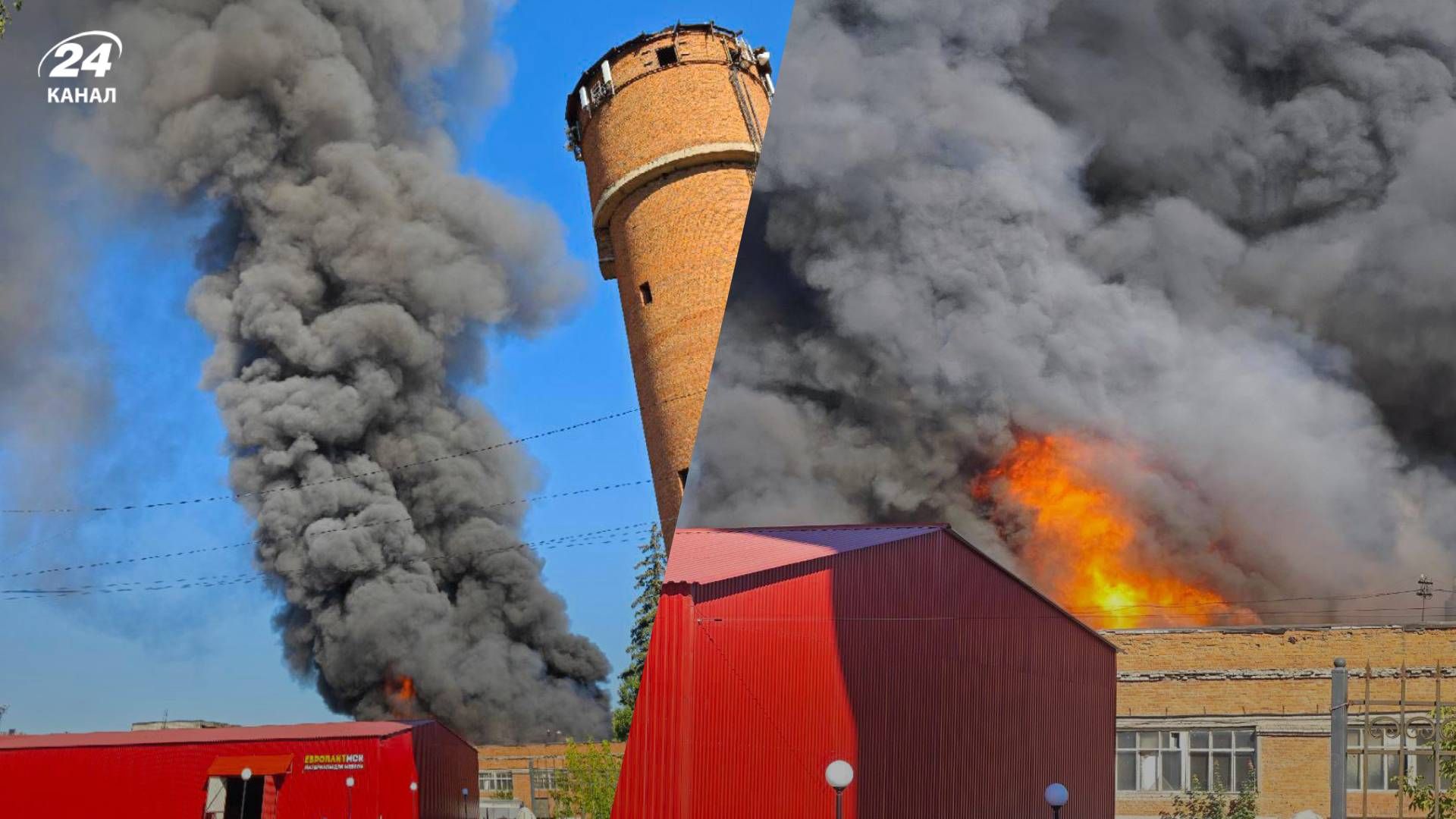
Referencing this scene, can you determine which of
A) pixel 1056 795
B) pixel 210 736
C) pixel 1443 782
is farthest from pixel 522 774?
pixel 1443 782

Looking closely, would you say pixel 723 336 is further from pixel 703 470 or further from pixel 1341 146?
pixel 1341 146

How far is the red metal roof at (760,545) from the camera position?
513 cm

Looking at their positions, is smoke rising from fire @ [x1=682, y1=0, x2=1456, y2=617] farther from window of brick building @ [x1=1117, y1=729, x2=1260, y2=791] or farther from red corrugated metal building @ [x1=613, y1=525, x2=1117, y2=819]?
window of brick building @ [x1=1117, y1=729, x2=1260, y2=791]

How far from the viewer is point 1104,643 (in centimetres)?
471

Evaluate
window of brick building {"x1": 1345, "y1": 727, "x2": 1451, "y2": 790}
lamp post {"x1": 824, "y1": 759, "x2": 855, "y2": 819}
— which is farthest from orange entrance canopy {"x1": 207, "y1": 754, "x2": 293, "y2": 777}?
window of brick building {"x1": 1345, "y1": 727, "x2": 1451, "y2": 790}

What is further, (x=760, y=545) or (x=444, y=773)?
(x=444, y=773)

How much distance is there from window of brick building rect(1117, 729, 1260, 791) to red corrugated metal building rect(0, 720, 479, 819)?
1920 centimetres

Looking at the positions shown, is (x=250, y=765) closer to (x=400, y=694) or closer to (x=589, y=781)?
(x=589, y=781)

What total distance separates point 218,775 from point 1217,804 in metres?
20.0

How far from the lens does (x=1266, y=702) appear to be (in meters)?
4.54

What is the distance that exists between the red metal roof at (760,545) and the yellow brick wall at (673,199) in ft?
33.2

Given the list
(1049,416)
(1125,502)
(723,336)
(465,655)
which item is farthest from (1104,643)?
(465,655)

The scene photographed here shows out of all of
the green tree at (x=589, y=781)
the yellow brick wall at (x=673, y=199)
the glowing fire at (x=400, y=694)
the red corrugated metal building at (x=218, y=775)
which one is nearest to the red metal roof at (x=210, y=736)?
the red corrugated metal building at (x=218, y=775)

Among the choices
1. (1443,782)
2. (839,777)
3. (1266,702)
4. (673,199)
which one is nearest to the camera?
(1443,782)
